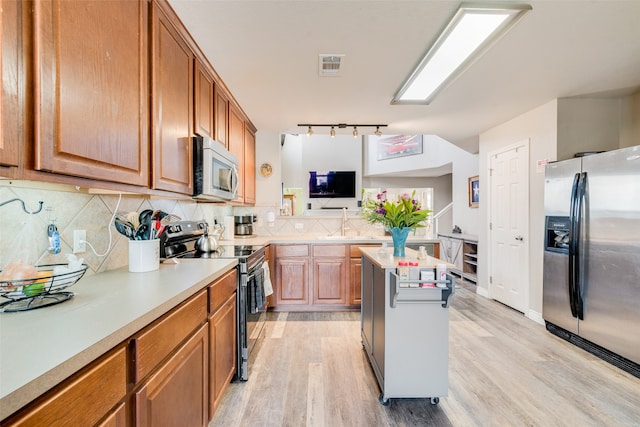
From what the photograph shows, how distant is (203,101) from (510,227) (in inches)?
147

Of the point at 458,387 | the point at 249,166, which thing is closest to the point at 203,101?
the point at 249,166

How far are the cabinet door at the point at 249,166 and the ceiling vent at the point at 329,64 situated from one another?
1464mm

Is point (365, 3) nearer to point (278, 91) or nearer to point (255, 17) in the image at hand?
point (255, 17)

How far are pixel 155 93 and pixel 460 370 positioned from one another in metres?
2.78

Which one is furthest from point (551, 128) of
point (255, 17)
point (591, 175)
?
point (255, 17)

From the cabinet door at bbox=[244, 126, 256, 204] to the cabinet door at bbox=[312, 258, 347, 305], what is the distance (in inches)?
46.1

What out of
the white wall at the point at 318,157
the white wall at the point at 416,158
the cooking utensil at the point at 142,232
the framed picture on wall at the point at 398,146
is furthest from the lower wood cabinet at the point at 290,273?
the framed picture on wall at the point at 398,146

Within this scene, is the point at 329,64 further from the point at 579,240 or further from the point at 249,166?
the point at 579,240

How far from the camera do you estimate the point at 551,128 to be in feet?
9.64

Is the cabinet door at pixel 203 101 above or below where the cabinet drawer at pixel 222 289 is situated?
above

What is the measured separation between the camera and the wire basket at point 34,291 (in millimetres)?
897

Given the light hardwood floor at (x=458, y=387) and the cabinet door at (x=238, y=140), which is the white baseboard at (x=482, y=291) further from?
the cabinet door at (x=238, y=140)

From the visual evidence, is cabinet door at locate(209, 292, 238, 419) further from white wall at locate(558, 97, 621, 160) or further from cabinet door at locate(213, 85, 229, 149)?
white wall at locate(558, 97, 621, 160)

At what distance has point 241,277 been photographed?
1.99 meters
